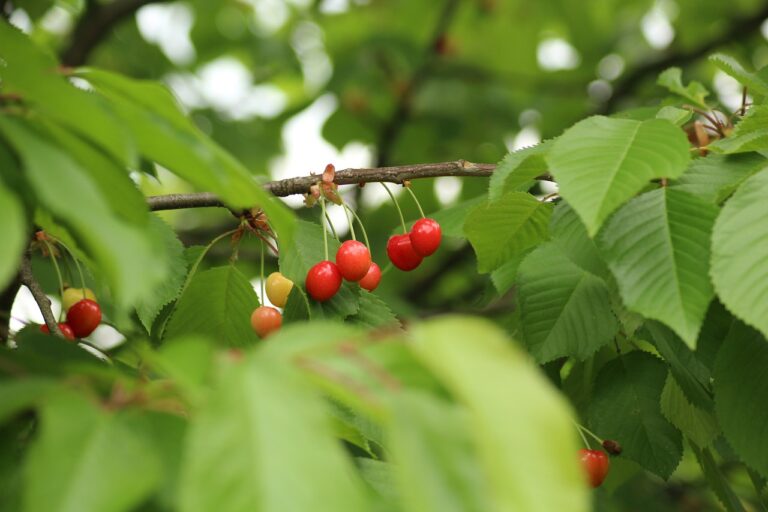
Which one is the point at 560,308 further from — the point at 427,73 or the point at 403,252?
the point at 427,73

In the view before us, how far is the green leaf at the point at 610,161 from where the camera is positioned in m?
1.18

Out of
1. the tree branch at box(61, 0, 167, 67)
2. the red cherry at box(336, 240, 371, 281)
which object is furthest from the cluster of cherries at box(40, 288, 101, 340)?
the tree branch at box(61, 0, 167, 67)

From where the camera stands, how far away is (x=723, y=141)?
146 cm

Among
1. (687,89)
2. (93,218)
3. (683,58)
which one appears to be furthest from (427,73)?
(93,218)

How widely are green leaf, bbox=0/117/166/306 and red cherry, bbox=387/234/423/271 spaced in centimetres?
96

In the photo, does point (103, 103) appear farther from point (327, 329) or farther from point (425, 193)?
point (425, 193)

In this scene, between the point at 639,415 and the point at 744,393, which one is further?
the point at 639,415

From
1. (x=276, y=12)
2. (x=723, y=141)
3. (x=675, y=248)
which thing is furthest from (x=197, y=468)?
(x=276, y=12)

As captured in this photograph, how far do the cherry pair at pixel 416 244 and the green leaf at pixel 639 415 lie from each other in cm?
41

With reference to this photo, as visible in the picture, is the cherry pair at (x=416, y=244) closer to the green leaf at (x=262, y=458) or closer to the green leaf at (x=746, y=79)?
the green leaf at (x=746, y=79)

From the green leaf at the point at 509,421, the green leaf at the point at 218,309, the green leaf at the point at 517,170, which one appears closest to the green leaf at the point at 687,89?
the green leaf at the point at 517,170

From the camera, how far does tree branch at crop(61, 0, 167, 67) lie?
3109 mm

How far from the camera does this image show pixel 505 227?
1.54 meters

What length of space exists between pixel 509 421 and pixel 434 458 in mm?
66
